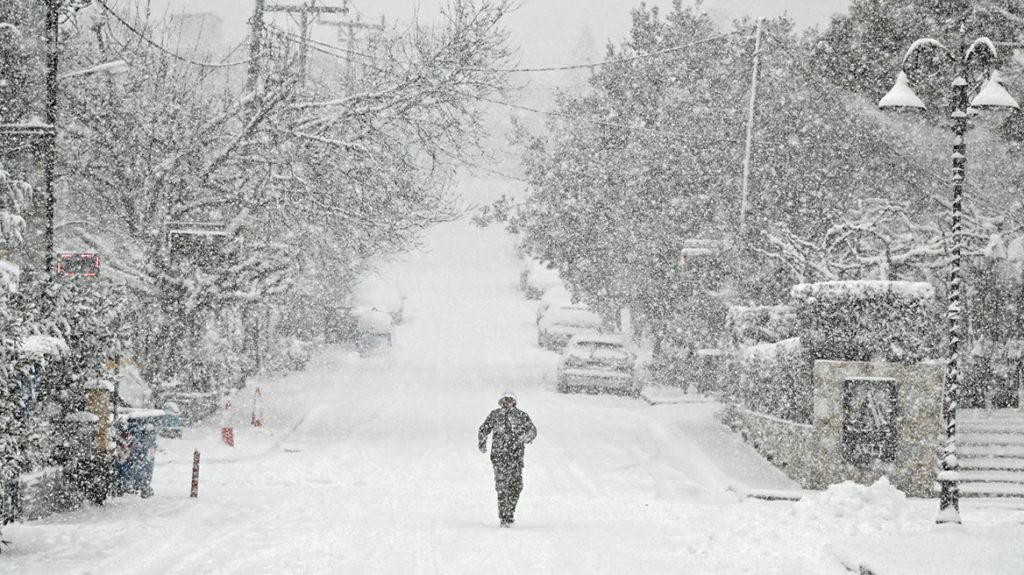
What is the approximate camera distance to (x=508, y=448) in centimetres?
1311

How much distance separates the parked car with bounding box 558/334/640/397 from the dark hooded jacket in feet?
50.6

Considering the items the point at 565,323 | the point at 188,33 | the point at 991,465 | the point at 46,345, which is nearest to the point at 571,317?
the point at 565,323

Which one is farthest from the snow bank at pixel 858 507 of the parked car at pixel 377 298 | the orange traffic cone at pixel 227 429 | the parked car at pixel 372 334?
the parked car at pixel 377 298

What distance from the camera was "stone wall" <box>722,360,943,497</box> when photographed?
55.4 feet

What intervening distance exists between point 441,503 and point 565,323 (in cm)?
2359

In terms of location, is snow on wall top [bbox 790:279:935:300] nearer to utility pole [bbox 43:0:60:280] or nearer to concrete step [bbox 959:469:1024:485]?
concrete step [bbox 959:469:1024:485]

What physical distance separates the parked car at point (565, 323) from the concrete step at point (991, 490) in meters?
18.5

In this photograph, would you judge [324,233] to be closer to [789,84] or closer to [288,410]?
[288,410]

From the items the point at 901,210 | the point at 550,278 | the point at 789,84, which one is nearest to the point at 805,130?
the point at 789,84

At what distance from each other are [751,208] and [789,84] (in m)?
4.46

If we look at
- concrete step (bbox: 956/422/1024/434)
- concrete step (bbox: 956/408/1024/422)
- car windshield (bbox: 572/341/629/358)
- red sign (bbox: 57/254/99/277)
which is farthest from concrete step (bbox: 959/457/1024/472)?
red sign (bbox: 57/254/99/277)

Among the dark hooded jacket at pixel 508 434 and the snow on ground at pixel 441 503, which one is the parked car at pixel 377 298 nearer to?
the snow on ground at pixel 441 503

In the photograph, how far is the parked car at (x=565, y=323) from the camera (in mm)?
37188

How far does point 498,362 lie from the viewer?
3897 cm
